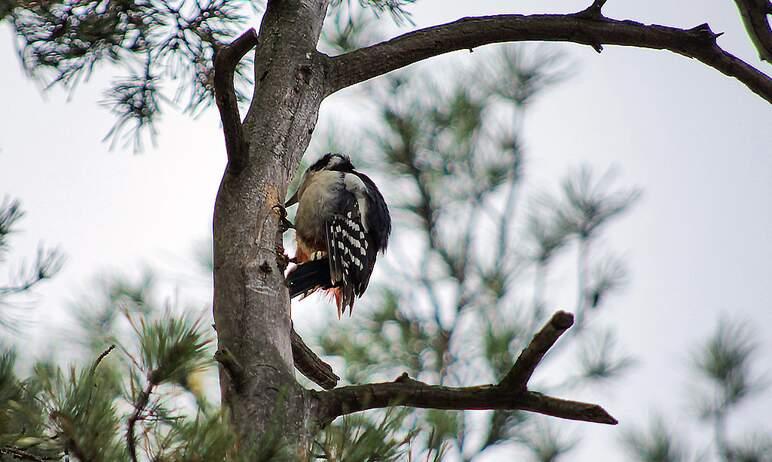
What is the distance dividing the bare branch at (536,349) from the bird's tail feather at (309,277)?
1.34 metres

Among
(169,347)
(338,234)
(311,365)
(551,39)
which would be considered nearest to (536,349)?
(169,347)

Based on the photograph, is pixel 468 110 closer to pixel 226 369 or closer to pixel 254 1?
pixel 254 1

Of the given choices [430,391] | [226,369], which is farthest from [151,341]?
[430,391]

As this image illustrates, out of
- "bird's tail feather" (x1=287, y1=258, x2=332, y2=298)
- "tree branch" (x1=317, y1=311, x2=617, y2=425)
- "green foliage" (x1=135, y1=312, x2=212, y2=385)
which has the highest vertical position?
"bird's tail feather" (x1=287, y1=258, x2=332, y2=298)

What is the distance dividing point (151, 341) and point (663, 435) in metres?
2.49

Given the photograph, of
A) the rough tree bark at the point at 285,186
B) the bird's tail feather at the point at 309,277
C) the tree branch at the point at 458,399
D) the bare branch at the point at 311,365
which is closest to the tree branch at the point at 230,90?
the rough tree bark at the point at 285,186

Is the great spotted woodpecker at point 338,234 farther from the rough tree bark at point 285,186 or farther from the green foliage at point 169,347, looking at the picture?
the green foliage at point 169,347

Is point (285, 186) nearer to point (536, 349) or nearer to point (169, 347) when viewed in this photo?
point (536, 349)

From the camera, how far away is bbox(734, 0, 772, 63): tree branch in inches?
88.5

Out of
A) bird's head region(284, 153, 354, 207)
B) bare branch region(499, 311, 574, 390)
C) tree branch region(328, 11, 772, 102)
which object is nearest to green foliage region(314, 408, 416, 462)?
bare branch region(499, 311, 574, 390)

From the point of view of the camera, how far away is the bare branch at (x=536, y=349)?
4.75ft

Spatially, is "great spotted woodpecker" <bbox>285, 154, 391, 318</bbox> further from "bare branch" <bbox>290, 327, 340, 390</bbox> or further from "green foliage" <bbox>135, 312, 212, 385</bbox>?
"green foliage" <bbox>135, 312, 212, 385</bbox>

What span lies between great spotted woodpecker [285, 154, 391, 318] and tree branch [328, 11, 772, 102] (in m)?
0.84

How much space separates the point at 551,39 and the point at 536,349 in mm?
1112
